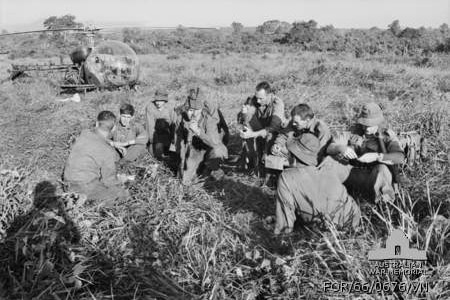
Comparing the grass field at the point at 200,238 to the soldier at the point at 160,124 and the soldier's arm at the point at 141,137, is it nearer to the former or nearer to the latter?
the soldier's arm at the point at 141,137

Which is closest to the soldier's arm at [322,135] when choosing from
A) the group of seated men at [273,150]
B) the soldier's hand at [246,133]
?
the group of seated men at [273,150]

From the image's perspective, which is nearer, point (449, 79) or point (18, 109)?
point (18, 109)

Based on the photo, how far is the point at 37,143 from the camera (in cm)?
597

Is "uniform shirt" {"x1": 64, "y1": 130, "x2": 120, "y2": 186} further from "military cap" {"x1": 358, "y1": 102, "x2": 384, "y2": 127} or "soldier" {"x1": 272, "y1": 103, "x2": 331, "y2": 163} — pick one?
"military cap" {"x1": 358, "y1": 102, "x2": 384, "y2": 127}

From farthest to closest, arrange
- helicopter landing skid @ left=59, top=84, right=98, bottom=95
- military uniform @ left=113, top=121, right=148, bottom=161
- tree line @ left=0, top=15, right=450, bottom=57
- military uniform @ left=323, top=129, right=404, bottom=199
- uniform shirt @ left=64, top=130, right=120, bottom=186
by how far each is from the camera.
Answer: tree line @ left=0, top=15, right=450, bottom=57
helicopter landing skid @ left=59, top=84, right=98, bottom=95
military uniform @ left=113, top=121, right=148, bottom=161
uniform shirt @ left=64, top=130, right=120, bottom=186
military uniform @ left=323, top=129, right=404, bottom=199

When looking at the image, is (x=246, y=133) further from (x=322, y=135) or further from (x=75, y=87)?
(x=75, y=87)

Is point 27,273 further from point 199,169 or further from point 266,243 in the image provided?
point 199,169

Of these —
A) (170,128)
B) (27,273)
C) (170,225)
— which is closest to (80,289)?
(27,273)

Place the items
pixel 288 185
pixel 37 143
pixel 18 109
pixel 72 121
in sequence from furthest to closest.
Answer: pixel 18 109, pixel 72 121, pixel 37 143, pixel 288 185

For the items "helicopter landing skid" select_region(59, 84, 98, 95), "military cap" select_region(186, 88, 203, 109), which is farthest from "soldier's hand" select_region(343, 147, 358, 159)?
"helicopter landing skid" select_region(59, 84, 98, 95)

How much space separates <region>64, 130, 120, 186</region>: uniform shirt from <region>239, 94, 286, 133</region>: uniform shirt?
2074mm

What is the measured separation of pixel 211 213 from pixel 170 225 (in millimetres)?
466

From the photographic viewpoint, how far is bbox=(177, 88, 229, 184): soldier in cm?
504

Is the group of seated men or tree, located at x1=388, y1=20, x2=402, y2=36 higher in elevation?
tree, located at x1=388, y1=20, x2=402, y2=36
